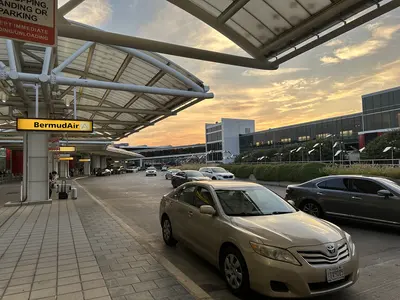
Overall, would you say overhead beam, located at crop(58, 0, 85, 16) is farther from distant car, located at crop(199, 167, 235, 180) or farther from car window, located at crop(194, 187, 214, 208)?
distant car, located at crop(199, 167, 235, 180)

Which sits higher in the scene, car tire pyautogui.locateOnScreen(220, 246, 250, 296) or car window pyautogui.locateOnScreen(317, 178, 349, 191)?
car window pyautogui.locateOnScreen(317, 178, 349, 191)

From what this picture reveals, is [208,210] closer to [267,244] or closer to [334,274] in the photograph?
[267,244]

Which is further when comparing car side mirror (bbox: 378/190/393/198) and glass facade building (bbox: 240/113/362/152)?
glass facade building (bbox: 240/113/362/152)

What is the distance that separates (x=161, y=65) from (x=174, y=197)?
247 inches

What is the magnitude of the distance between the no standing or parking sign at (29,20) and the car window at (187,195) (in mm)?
3689

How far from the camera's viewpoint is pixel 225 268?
4.58 m

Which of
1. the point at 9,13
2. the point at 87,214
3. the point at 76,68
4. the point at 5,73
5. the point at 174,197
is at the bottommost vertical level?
the point at 87,214

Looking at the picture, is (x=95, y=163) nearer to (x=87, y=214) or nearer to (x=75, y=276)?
(x=87, y=214)

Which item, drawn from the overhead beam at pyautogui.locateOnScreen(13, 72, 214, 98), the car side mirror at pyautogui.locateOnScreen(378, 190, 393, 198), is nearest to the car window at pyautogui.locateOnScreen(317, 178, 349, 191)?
the car side mirror at pyautogui.locateOnScreen(378, 190, 393, 198)

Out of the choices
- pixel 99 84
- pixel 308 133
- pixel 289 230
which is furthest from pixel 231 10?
pixel 308 133

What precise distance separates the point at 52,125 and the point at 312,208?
27.9 ft

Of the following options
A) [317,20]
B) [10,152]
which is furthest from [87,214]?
[10,152]

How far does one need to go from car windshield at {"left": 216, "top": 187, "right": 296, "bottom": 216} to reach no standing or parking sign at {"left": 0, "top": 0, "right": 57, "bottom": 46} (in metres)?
3.50

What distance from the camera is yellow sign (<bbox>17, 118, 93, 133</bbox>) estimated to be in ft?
32.2
